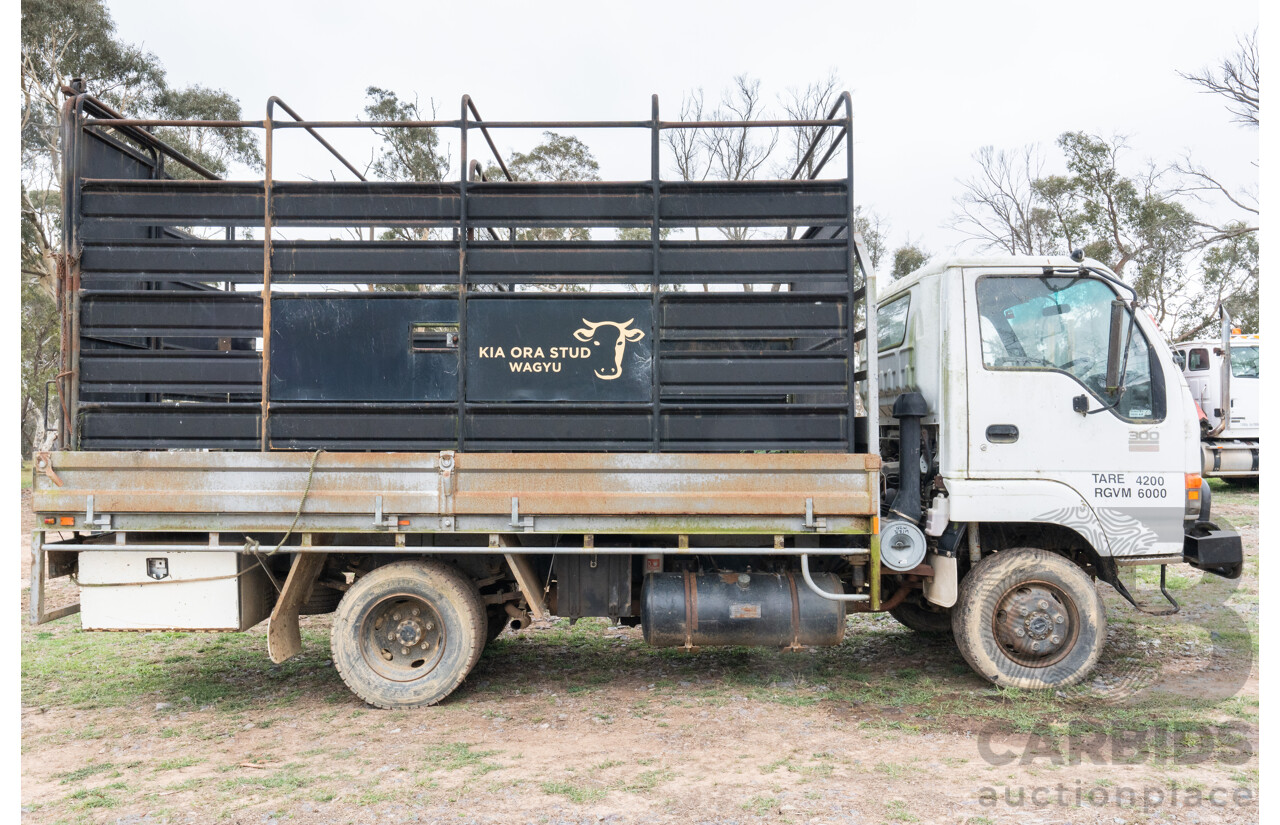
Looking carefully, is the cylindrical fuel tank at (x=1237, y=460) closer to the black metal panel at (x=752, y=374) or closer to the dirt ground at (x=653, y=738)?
the dirt ground at (x=653, y=738)

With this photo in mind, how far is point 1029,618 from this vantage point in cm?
507

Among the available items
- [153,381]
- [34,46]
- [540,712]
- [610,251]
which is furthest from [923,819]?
[34,46]

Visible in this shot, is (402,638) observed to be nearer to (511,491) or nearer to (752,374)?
(511,491)

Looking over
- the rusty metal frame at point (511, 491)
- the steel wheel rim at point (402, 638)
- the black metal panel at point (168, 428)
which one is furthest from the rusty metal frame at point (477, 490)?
the steel wheel rim at point (402, 638)

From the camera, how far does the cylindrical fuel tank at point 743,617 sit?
501 centimetres

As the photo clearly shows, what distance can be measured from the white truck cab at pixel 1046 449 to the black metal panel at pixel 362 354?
9.64 ft

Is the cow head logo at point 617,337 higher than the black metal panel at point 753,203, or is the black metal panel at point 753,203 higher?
the black metal panel at point 753,203

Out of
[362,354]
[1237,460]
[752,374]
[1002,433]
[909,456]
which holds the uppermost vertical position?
[362,354]

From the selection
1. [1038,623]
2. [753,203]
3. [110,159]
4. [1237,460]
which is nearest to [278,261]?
[110,159]

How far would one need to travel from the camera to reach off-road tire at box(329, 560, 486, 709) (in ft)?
16.4

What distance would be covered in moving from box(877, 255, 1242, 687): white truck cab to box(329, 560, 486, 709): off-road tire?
9.18 feet

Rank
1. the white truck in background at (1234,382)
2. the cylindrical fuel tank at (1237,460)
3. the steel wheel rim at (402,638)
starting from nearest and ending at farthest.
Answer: the steel wheel rim at (402,638) < the cylindrical fuel tank at (1237,460) < the white truck in background at (1234,382)

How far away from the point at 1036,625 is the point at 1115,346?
5.84 feet

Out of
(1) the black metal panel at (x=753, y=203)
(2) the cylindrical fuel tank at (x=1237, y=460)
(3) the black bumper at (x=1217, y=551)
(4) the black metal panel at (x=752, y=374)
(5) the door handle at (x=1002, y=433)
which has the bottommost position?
(3) the black bumper at (x=1217, y=551)
